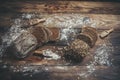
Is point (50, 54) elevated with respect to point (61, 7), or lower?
lower

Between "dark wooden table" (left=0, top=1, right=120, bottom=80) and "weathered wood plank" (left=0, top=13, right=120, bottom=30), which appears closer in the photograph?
"dark wooden table" (left=0, top=1, right=120, bottom=80)

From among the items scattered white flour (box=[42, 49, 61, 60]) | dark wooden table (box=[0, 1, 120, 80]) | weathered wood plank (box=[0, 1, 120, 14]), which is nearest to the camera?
dark wooden table (box=[0, 1, 120, 80])

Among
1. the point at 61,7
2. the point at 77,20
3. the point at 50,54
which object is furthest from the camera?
the point at 61,7

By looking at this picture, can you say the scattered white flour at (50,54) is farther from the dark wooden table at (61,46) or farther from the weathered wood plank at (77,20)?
the weathered wood plank at (77,20)

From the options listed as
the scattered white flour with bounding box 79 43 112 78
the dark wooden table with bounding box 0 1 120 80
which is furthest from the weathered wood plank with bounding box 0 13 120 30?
the scattered white flour with bounding box 79 43 112 78

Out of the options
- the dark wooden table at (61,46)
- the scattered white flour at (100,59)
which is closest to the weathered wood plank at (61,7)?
the dark wooden table at (61,46)

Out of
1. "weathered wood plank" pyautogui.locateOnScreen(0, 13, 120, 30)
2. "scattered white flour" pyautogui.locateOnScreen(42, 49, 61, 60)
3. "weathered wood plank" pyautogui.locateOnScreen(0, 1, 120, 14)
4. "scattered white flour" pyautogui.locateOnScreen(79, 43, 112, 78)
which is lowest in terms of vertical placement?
"scattered white flour" pyautogui.locateOnScreen(79, 43, 112, 78)

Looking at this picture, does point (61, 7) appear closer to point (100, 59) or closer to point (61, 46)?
point (61, 46)

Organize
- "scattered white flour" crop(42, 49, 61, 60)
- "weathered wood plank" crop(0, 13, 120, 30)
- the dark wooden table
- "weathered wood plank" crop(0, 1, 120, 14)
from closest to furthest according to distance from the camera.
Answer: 1. the dark wooden table
2. "scattered white flour" crop(42, 49, 61, 60)
3. "weathered wood plank" crop(0, 13, 120, 30)
4. "weathered wood plank" crop(0, 1, 120, 14)

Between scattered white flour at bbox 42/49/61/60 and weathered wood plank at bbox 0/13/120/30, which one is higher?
weathered wood plank at bbox 0/13/120/30

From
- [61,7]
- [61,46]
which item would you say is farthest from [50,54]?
[61,7]

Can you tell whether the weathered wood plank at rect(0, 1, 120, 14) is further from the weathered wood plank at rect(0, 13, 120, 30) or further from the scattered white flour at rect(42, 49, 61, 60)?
the scattered white flour at rect(42, 49, 61, 60)

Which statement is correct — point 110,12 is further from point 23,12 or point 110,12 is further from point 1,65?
point 1,65
